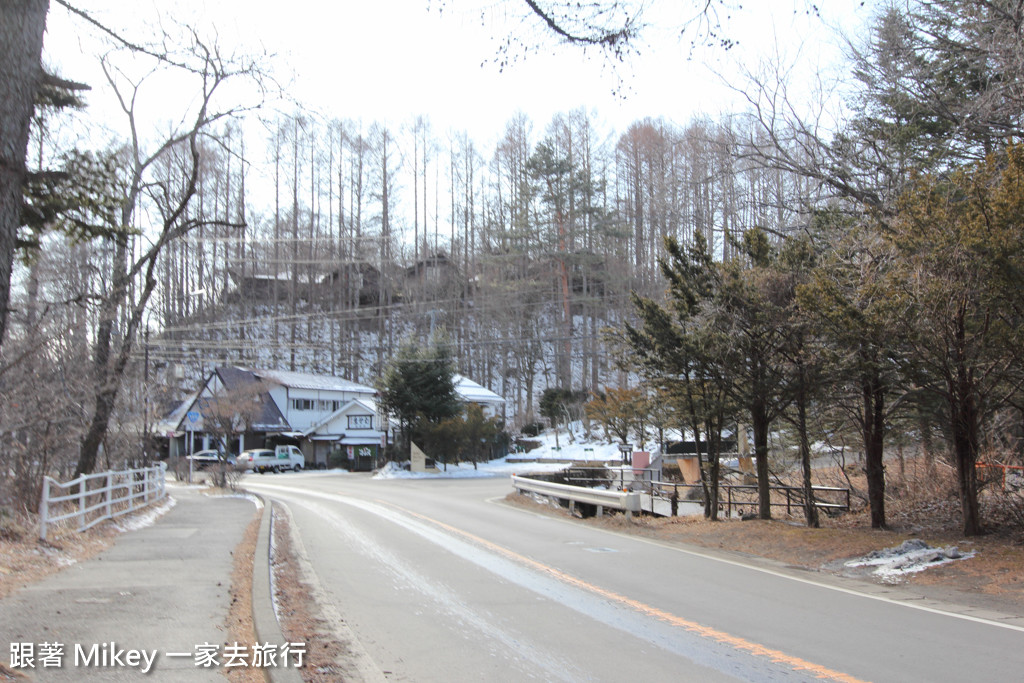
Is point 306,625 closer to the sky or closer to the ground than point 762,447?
closer to the ground

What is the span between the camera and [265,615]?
23.9 ft

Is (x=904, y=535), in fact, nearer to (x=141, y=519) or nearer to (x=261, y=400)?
(x=141, y=519)

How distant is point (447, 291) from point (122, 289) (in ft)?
146

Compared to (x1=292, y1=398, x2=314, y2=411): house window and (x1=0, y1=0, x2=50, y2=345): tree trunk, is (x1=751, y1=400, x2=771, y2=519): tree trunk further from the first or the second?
(x1=292, y1=398, x2=314, y2=411): house window

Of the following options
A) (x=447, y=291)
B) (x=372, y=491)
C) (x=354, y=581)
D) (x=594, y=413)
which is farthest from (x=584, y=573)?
(x=447, y=291)

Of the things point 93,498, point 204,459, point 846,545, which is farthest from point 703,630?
point 204,459

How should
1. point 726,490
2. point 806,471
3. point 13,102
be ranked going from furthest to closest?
1. point 726,490
2. point 806,471
3. point 13,102

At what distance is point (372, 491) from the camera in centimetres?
3055

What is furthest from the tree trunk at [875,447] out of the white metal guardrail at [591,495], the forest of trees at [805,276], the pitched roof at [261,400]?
the pitched roof at [261,400]

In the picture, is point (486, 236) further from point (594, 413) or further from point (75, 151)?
point (75, 151)

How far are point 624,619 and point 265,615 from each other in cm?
347

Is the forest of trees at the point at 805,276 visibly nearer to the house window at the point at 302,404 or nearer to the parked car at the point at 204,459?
the parked car at the point at 204,459

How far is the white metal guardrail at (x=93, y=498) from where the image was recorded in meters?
11.8

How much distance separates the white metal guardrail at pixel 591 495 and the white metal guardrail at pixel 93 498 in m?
10.7
